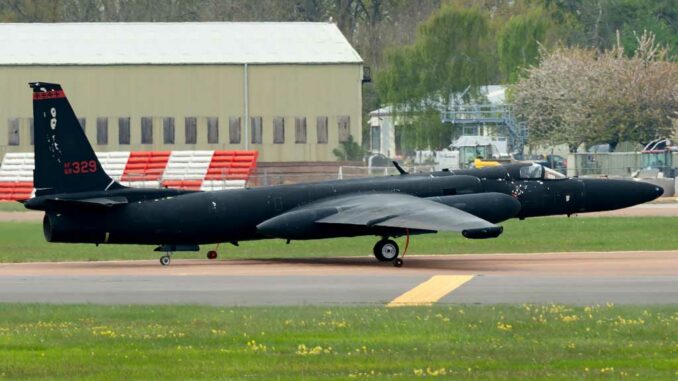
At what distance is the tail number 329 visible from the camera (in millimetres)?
29578

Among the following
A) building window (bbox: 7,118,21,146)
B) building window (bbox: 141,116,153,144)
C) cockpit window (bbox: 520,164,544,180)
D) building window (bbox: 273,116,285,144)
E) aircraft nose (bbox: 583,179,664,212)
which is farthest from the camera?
building window (bbox: 273,116,285,144)

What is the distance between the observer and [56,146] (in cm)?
2942

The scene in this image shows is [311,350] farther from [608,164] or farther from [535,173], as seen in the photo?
[608,164]

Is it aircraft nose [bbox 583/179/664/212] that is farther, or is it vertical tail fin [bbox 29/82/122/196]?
aircraft nose [bbox 583/179/664/212]

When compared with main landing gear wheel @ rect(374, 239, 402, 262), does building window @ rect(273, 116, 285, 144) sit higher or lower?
higher

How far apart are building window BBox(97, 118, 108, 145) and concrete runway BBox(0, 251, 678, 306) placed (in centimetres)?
3815

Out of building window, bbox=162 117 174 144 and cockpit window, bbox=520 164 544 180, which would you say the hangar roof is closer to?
building window, bbox=162 117 174 144

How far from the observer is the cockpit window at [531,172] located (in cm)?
3322

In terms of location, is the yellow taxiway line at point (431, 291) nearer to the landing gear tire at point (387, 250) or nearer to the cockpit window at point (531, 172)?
the landing gear tire at point (387, 250)

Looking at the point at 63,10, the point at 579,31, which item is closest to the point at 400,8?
the point at 579,31

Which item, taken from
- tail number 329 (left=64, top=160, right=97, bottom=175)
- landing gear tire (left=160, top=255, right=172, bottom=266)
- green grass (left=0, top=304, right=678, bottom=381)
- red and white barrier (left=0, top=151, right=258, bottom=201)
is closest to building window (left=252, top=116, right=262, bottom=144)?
red and white barrier (left=0, top=151, right=258, bottom=201)

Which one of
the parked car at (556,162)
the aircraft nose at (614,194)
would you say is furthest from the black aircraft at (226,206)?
the parked car at (556,162)

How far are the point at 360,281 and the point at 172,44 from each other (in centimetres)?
4647

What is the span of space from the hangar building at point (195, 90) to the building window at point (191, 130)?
0.05 m
